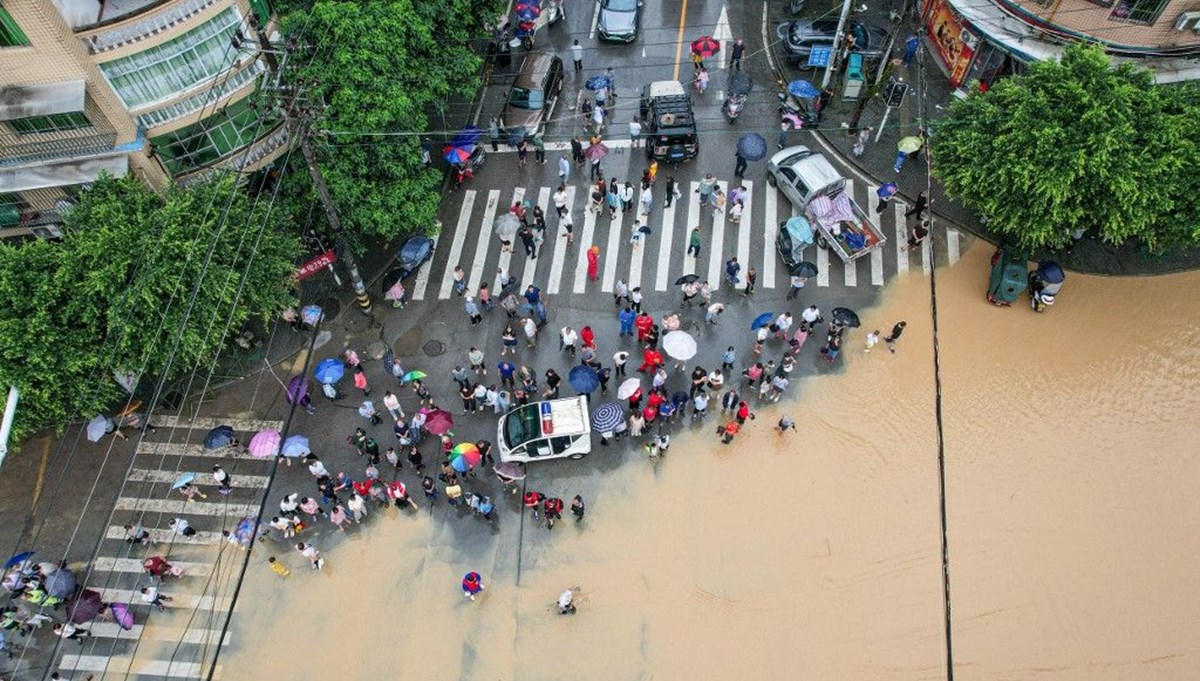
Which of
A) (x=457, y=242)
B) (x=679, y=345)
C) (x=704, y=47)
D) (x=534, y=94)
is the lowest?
(x=457, y=242)

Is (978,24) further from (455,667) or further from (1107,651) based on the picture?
(455,667)

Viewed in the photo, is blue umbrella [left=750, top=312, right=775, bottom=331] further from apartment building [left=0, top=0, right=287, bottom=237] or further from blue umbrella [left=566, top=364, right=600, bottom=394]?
apartment building [left=0, top=0, right=287, bottom=237]

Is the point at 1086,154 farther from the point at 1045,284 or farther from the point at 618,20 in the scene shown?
the point at 618,20

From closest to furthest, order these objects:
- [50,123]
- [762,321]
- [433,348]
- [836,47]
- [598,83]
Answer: [50,123], [762,321], [433,348], [836,47], [598,83]

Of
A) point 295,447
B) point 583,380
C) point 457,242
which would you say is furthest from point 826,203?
point 295,447

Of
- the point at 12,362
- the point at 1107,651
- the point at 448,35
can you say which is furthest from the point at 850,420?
the point at 12,362

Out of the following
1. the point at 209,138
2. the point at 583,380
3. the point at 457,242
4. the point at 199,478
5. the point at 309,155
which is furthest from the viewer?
the point at 457,242
